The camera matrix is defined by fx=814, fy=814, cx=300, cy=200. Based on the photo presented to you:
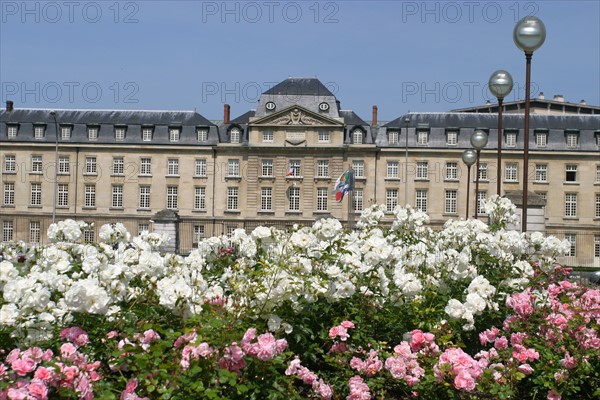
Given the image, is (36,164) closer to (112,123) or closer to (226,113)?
(112,123)

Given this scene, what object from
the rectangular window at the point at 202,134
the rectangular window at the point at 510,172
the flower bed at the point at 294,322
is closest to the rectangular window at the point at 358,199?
the rectangular window at the point at 510,172

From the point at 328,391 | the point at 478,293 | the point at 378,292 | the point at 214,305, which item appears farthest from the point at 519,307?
the point at 214,305

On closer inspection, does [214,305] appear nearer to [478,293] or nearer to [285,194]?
[478,293]

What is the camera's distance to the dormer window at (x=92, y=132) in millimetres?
56938

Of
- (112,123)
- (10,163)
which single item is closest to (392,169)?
(112,123)

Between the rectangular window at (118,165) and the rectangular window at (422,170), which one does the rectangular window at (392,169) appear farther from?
the rectangular window at (118,165)

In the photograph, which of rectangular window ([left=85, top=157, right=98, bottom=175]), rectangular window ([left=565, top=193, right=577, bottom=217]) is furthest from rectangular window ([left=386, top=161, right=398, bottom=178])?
rectangular window ([left=85, top=157, right=98, bottom=175])

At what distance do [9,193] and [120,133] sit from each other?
9.02 metres

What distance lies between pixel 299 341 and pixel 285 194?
5038 centimetres

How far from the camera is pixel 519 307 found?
6.78m

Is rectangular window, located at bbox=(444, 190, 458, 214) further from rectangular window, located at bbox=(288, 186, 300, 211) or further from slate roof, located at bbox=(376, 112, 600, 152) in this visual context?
rectangular window, located at bbox=(288, 186, 300, 211)

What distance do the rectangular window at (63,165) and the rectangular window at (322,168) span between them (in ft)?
57.8

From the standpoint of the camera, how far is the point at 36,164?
5703 cm

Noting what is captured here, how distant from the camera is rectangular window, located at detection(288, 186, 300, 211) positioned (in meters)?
56.3
